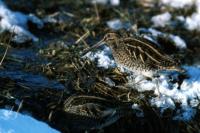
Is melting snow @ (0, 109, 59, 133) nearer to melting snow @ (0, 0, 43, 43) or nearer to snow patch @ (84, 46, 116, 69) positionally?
snow patch @ (84, 46, 116, 69)

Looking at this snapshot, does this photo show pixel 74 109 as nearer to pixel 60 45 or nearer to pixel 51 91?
pixel 51 91

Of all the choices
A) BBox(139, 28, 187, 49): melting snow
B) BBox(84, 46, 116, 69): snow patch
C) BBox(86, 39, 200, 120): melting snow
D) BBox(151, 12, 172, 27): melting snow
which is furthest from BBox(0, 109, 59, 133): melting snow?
BBox(151, 12, 172, 27): melting snow

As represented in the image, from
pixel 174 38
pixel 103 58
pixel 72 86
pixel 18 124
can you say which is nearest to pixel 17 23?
pixel 103 58

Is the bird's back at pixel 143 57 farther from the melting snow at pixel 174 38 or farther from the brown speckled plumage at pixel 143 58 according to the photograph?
the melting snow at pixel 174 38

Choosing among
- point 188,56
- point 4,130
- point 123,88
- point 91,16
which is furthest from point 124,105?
point 91,16

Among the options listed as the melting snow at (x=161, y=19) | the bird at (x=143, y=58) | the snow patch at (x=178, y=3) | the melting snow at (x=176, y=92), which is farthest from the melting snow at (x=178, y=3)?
the bird at (x=143, y=58)
